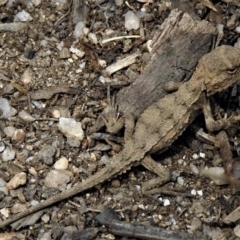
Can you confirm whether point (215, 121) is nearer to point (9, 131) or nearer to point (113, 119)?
point (113, 119)

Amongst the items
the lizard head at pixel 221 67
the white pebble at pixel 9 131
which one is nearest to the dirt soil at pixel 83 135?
the white pebble at pixel 9 131

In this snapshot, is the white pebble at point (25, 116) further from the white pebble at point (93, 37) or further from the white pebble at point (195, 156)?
the white pebble at point (195, 156)

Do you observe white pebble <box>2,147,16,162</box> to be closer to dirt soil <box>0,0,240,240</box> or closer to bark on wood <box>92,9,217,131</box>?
dirt soil <box>0,0,240,240</box>

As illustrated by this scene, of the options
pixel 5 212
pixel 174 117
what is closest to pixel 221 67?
pixel 174 117

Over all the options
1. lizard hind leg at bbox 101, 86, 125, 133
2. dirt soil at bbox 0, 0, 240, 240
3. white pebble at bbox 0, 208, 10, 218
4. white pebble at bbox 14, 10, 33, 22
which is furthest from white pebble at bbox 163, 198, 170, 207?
white pebble at bbox 14, 10, 33, 22

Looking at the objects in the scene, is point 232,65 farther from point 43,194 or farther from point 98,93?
point 43,194

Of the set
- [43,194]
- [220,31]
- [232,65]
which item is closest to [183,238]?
[43,194]

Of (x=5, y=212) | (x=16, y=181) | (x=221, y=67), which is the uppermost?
(x=221, y=67)
